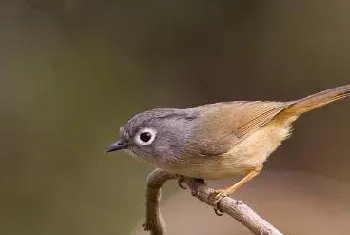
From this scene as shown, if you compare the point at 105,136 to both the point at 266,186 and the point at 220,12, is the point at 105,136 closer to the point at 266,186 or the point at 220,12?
the point at 266,186

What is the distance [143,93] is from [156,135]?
141 inches

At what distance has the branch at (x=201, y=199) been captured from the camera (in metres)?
2.34

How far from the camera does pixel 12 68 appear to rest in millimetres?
5891

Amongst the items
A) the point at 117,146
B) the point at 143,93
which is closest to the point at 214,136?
the point at 117,146

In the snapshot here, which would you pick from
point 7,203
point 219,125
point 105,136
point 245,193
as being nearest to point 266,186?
point 245,193

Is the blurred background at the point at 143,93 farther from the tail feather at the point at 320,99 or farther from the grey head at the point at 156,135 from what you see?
the grey head at the point at 156,135

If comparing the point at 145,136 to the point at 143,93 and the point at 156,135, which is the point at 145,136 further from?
the point at 143,93

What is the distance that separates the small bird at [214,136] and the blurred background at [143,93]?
38.0 inches

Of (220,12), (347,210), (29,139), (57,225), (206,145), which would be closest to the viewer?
(206,145)

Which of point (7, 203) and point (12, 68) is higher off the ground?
point (12, 68)

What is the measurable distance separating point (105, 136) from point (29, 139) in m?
0.58

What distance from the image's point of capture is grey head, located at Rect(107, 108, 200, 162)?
284cm

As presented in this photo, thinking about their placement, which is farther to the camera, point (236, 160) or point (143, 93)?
point (143, 93)

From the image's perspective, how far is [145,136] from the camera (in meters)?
2.88
